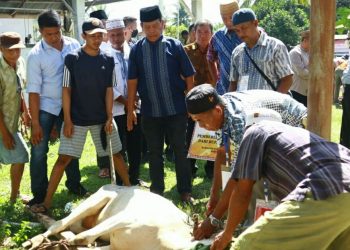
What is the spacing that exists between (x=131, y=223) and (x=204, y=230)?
2.40 feet

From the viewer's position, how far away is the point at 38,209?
541 cm

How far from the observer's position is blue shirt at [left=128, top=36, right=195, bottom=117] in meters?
5.59

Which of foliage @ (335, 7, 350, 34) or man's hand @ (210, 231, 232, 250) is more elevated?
foliage @ (335, 7, 350, 34)

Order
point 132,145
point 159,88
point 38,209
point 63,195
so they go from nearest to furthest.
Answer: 1. point 38,209
2. point 159,88
3. point 63,195
4. point 132,145

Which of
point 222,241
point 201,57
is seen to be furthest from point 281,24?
point 222,241

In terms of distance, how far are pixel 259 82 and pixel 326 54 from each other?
1447 mm

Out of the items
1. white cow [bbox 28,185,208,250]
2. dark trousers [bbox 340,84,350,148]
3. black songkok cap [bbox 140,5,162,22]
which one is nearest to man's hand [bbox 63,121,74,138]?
white cow [bbox 28,185,208,250]

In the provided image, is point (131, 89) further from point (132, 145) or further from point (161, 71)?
point (132, 145)

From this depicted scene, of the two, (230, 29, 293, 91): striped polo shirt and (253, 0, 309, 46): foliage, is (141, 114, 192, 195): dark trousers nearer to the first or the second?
(230, 29, 293, 91): striped polo shirt

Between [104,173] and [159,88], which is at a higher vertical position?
[159,88]

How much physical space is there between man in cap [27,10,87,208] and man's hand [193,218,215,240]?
7.96 ft

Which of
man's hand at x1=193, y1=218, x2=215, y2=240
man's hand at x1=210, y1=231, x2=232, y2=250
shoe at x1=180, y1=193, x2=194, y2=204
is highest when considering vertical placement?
man's hand at x1=210, y1=231, x2=232, y2=250

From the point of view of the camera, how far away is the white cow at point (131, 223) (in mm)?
4070

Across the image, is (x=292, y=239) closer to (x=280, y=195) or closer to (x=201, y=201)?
(x=280, y=195)
